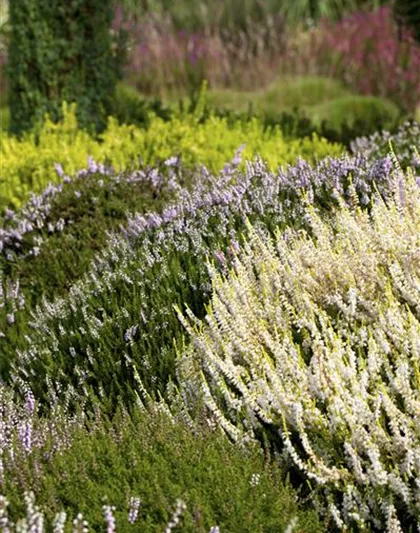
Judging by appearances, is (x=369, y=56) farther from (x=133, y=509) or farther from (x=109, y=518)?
(x=109, y=518)

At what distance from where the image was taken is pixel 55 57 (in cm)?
873

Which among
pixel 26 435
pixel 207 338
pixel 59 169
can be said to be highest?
pixel 59 169

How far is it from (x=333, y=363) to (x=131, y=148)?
4763 mm

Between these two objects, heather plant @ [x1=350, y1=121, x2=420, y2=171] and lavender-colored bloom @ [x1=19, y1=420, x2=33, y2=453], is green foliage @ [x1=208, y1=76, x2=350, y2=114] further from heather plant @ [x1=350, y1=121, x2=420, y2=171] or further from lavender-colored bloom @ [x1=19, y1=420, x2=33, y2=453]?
lavender-colored bloom @ [x1=19, y1=420, x2=33, y2=453]

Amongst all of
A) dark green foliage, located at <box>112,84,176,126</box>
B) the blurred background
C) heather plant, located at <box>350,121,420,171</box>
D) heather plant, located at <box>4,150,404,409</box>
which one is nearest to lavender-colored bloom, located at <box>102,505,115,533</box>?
heather plant, located at <box>4,150,404,409</box>

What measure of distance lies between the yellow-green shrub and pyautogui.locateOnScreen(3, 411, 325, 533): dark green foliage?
381cm

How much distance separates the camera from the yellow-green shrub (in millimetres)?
7137

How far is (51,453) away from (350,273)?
129 cm

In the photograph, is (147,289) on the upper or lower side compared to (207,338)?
upper

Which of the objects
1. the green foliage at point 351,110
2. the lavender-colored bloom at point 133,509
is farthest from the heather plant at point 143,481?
the green foliage at point 351,110

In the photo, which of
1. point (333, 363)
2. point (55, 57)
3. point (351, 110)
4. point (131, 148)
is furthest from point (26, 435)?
point (351, 110)

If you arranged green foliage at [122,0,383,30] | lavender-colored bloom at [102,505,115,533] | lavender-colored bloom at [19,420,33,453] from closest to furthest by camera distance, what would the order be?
1. lavender-colored bloom at [102,505,115,533]
2. lavender-colored bloom at [19,420,33,453]
3. green foliage at [122,0,383,30]

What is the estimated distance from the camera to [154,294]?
4363 millimetres

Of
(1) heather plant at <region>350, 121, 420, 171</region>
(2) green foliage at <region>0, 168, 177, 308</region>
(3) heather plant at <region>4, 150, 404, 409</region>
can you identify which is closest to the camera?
(3) heather plant at <region>4, 150, 404, 409</region>
